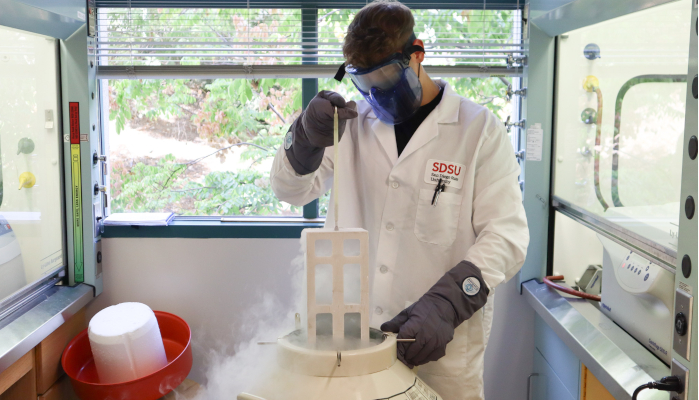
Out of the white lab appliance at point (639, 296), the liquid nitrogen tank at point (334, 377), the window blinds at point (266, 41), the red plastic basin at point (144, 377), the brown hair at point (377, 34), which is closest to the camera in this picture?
the liquid nitrogen tank at point (334, 377)

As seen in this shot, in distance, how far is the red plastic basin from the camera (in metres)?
1.87

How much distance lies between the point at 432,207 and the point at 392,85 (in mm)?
377

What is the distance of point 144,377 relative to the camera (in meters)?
1.87

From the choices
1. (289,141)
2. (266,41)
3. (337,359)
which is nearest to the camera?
(337,359)

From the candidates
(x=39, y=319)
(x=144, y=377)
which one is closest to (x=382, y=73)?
(x=144, y=377)

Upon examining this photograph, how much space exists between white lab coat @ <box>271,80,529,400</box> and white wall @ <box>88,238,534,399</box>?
86 cm

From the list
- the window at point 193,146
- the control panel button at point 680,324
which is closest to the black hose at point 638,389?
the control panel button at point 680,324

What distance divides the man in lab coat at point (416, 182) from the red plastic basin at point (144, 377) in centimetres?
89

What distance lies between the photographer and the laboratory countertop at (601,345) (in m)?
1.44

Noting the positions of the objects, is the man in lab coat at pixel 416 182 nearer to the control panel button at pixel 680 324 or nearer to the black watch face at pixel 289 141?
the black watch face at pixel 289 141

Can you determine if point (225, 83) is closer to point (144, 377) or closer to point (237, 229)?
point (237, 229)

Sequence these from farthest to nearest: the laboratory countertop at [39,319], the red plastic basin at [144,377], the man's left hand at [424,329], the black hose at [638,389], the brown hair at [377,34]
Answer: the red plastic basin at [144,377]
the laboratory countertop at [39,319]
the brown hair at [377,34]
the black hose at [638,389]
the man's left hand at [424,329]

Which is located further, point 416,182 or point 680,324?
point 416,182

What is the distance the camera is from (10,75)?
73.8 inches
